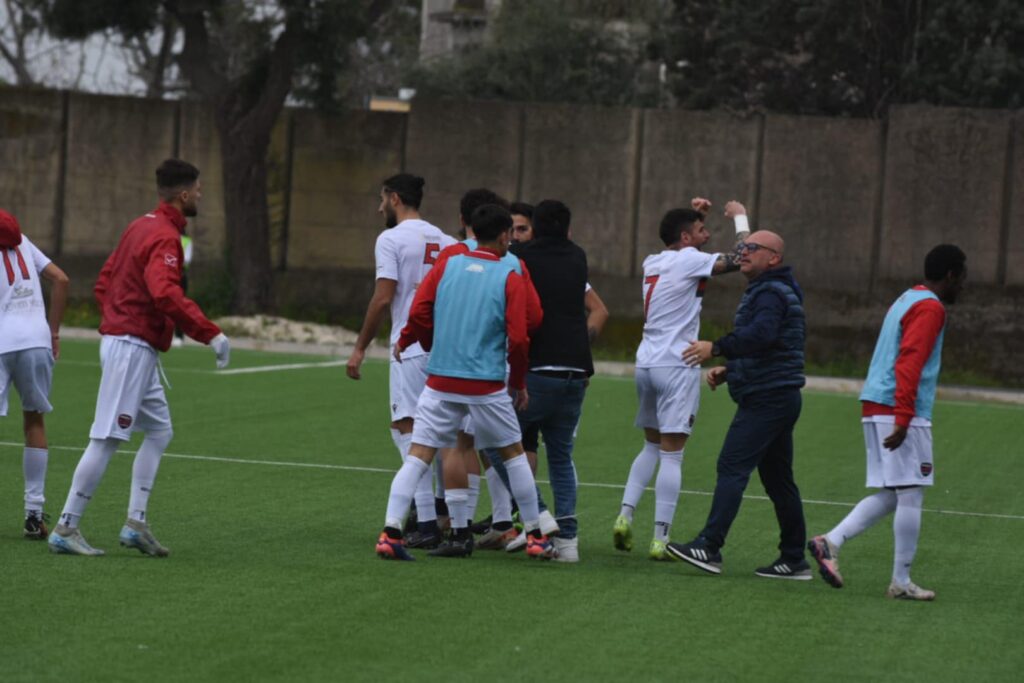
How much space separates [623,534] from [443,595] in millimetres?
2054

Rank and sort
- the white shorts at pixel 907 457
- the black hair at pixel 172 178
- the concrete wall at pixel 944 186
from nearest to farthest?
the white shorts at pixel 907 457, the black hair at pixel 172 178, the concrete wall at pixel 944 186

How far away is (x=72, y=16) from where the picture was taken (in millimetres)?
28797

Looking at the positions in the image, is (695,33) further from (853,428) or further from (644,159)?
(853,428)

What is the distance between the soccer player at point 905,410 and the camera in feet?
29.6

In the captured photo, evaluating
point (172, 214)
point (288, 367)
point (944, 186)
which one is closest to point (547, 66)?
point (944, 186)

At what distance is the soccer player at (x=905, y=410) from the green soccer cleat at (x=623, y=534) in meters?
1.42

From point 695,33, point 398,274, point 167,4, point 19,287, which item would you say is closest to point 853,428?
point 398,274

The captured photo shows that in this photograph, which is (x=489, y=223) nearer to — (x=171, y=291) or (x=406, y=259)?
(x=406, y=259)

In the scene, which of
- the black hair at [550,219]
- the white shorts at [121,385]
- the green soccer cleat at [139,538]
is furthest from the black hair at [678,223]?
the green soccer cleat at [139,538]

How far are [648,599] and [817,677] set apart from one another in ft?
5.54

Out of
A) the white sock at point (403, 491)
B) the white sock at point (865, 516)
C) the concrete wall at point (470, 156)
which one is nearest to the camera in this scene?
the white sock at point (865, 516)

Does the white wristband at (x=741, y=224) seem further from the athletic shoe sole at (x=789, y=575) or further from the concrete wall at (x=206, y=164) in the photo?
the concrete wall at (x=206, y=164)

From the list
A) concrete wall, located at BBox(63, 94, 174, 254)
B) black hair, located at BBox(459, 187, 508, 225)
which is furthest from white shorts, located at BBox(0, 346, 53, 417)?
concrete wall, located at BBox(63, 94, 174, 254)

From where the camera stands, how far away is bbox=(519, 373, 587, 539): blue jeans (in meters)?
10.2
